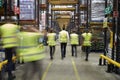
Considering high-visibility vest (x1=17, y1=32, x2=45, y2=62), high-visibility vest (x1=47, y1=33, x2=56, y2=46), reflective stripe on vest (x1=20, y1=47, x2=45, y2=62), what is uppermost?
high-visibility vest (x1=17, y1=32, x2=45, y2=62)

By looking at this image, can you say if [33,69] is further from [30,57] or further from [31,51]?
[31,51]

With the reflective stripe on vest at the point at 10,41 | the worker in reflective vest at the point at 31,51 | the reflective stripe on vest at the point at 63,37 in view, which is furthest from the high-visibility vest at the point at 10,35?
the reflective stripe on vest at the point at 63,37

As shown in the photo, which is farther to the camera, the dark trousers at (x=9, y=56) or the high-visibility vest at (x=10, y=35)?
the dark trousers at (x=9, y=56)

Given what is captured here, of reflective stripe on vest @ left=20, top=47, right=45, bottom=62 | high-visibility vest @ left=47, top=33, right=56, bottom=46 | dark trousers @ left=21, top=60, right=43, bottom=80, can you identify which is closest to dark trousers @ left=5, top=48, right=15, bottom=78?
dark trousers @ left=21, top=60, right=43, bottom=80

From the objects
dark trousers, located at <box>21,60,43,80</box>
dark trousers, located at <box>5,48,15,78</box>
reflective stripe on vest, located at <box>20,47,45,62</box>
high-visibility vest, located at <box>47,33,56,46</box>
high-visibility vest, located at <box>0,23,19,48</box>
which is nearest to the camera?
reflective stripe on vest, located at <box>20,47,45,62</box>

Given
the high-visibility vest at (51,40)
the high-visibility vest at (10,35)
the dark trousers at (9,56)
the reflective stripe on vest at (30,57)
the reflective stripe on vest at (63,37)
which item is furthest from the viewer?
the high-visibility vest at (51,40)

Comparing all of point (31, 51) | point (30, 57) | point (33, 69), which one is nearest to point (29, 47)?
point (31, 51)

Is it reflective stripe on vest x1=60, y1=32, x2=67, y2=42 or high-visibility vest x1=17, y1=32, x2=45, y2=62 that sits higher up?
high-visibility vest x1=17, y1=32, x2=45, y2=62

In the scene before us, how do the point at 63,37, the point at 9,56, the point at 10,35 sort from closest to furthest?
the point at 10,35 < the point at 9,56 < the point at 63,37

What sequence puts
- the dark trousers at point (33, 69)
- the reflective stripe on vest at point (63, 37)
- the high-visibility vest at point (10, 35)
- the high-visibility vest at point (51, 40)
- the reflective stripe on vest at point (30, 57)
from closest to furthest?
the reflective stripe on vest at point (30, 57) → the dark trousers at point (33, 69) → the high-visibility vest at point (10, 35) → the reflective stripe on vest at point (63, 37) → the high-visibility vest at point (51, 40)

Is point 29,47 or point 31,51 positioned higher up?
point 29,47

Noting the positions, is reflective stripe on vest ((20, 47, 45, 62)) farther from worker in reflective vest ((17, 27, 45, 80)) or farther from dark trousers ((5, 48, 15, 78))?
dark trousers ((5, 48, 15, 78))

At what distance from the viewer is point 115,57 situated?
1908cm

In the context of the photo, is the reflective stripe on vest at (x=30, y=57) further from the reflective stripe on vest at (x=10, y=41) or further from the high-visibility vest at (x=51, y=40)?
the high-visibility vest at (x=51, y=40)
